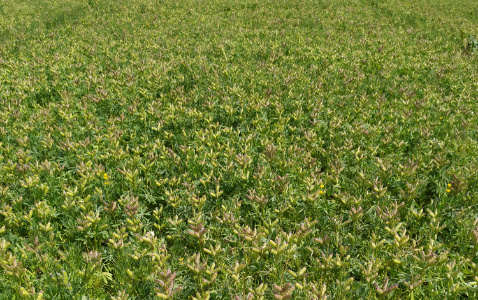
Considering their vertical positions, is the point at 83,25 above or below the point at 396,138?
above

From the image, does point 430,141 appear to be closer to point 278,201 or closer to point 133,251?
point 278,201

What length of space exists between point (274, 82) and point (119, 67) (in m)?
3.66

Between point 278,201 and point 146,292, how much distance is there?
166 cm

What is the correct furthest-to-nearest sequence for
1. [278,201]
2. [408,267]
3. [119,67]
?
[119,67], [278,201], [408,267]

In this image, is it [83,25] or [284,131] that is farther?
[83,25]

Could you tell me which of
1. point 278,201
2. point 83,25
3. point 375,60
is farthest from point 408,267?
point 83,25

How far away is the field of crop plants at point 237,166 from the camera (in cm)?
278

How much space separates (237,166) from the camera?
13.9ft

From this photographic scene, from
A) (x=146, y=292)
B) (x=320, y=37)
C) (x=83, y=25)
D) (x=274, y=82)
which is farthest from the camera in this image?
(x=83, y=25)

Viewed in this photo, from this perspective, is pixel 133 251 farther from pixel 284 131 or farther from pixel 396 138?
pixel 396 138

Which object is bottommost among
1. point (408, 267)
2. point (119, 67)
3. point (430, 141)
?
point (408, 267)

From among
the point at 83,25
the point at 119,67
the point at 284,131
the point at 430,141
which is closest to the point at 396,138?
the point at 430,141

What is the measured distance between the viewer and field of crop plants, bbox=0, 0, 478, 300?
9.11ft

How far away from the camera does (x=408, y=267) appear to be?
9.65ft
